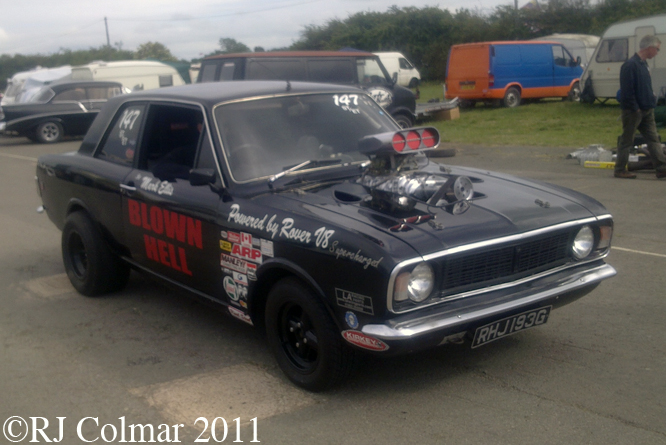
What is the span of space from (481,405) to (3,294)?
14.6 feet

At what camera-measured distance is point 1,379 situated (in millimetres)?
4074

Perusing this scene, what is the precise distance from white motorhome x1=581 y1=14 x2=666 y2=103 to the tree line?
694 inches

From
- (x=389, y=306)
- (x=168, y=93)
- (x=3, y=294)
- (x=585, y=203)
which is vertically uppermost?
(x=168, y=93)

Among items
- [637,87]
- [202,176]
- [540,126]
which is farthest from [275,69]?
[202,176]

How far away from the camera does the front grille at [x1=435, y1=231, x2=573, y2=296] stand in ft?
10.8

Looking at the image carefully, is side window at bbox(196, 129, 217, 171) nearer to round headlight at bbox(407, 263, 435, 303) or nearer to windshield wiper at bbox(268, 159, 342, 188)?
windshield wiper at bbox(268, 159, 342, 188)

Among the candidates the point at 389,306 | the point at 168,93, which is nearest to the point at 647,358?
the point at 389,306

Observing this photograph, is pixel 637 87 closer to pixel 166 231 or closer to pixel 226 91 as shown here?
pixel 226 91

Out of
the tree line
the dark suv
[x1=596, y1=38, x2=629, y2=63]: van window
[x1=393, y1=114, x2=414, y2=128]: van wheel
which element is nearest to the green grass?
[x1=393, y1=114, x2=414, y2=128]: van wheel

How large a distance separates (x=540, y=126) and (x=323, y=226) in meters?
14.8

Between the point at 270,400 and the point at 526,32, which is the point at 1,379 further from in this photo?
the point at 526,32

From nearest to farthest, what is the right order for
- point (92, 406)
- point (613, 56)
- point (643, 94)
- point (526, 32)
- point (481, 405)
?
point (481, 405)
point (92, 406)
point (643, 94)
point (613, 56)
point (526, 32)

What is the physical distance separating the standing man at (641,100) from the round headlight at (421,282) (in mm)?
7117

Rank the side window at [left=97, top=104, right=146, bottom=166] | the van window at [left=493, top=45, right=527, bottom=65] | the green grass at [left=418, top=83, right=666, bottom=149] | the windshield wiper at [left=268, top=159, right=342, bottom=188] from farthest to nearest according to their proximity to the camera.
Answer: the van window at [left=493, top=45, right=527, bottom=65]
the green grass at [left=418, top=83, right=666, bottom=149]
the side window at [left=97, top=104, right=146, bottom=166]
the windshield wiper at [left=268, top=159, right=342, bottom=188]
